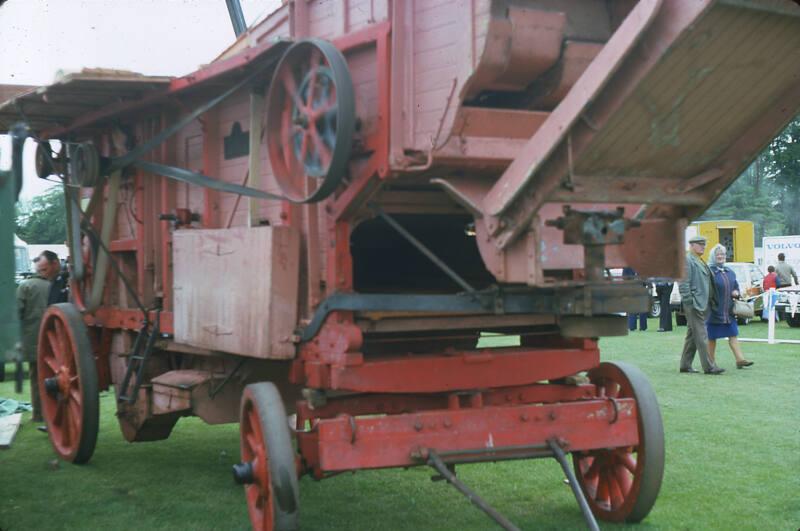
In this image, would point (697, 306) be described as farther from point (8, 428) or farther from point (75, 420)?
point (8, 428)

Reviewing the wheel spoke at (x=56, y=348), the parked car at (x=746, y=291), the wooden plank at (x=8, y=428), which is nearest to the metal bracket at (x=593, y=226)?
the wheel spoke at (x=56, y=348)

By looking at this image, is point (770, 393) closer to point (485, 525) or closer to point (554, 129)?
point (485, 525)

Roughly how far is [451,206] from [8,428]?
18.3ft

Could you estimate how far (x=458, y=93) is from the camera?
4609 mm

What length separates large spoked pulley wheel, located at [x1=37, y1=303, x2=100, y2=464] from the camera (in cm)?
740

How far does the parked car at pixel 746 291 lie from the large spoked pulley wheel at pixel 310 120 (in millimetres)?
18088

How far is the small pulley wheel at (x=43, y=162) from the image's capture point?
823cm

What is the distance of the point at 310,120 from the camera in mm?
5082

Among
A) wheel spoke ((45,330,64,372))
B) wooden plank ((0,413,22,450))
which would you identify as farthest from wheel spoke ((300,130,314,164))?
wooden plank ((0,413,22,450))

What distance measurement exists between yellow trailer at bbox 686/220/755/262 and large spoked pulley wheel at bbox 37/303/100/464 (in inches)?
1025

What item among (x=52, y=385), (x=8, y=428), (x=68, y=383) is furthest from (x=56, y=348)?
(x=8, y=428)

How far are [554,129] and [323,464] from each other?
200cm

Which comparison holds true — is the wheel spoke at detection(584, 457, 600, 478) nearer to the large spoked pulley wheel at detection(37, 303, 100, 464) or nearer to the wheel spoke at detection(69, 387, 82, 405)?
the large spoked pulley wheel at detection(37, 303, 100, 464)

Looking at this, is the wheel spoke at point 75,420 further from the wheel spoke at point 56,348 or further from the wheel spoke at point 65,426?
the wheel spoke at point 56,348
